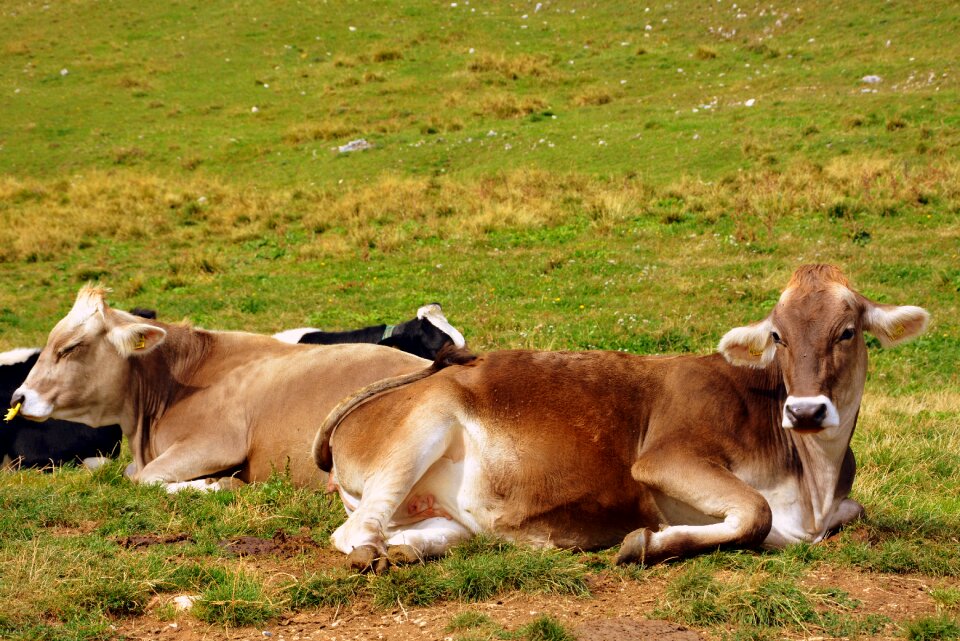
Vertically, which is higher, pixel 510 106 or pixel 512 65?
pixel 512 65

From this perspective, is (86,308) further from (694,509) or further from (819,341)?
(819,341)

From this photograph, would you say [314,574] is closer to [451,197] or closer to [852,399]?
[852,399]

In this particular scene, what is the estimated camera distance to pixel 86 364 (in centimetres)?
835

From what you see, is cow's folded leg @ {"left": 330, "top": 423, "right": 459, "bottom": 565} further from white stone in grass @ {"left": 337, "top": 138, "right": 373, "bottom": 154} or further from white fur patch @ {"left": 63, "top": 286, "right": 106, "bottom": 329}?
white stone in grass @ {"left": 337, "top": 138, "right": 373, "bottom": 154}

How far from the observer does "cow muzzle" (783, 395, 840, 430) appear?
533 cm

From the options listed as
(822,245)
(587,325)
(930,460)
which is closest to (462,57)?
(822,245)

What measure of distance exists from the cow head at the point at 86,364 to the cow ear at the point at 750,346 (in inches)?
180

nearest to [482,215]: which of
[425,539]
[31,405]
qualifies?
[31,405]

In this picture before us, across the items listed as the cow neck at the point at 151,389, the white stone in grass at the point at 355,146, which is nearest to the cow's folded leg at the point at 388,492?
the cow neck at the point at 151,389

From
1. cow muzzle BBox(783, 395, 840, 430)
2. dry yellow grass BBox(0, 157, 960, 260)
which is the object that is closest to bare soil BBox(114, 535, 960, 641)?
cow muzzle BBox(783, 395, 840, 430)

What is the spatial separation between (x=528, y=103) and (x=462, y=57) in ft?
22.0

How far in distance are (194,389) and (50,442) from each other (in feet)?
5.56

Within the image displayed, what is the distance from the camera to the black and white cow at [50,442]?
9070 mm

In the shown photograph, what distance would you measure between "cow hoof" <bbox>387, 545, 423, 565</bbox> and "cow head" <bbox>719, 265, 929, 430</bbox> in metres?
2.02
